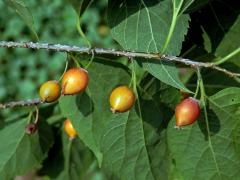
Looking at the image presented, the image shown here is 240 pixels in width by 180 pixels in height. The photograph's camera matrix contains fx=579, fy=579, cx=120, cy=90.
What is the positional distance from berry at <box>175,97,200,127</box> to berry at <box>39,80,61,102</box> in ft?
1.19

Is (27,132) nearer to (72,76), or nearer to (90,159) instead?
(90,159)

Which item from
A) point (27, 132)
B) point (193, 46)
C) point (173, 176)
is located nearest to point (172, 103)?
point (193, 46)

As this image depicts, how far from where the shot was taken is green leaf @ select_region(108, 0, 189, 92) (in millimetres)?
1643

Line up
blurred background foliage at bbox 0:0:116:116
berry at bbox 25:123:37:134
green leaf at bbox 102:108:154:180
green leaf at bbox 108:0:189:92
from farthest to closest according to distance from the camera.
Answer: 1. blurred background foliage at bbox 0:0:116:116
2. berry at bbox 25:123:37:134
3. green leaf at bbox 102:108:154:180
4. green leaf at bbox 108:0:189:92

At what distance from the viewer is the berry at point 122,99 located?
63.7 inches

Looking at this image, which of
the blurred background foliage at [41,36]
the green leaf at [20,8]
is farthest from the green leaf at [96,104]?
the blurred background foliage at [41,36]

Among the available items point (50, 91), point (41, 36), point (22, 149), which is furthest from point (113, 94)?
point (41, 36)

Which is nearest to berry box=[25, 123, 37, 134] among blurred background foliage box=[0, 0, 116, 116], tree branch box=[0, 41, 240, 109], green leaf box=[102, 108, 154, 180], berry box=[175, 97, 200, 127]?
green leaf box=[102, 108, 154, 180]

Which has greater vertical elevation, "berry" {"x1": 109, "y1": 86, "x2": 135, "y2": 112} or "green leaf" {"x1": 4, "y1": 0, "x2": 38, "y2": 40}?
"green leaf" {"x1": 4, "y1": 0, "x2": 38, "y2": 40}

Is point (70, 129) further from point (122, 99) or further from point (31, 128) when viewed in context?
point (122, 99)

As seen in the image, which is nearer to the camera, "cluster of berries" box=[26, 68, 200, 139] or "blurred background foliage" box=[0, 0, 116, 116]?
"cluster of berries" box=[26, 68, 200, 139]

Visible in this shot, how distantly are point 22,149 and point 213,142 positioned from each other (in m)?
0.86

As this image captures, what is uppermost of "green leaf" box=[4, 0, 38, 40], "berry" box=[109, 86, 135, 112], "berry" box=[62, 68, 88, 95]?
"green leaf" box=[4, 0, 38, 40]

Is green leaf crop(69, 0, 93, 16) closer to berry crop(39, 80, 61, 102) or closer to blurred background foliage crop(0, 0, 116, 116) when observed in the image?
berry crop(39, 80, 61, 102)
